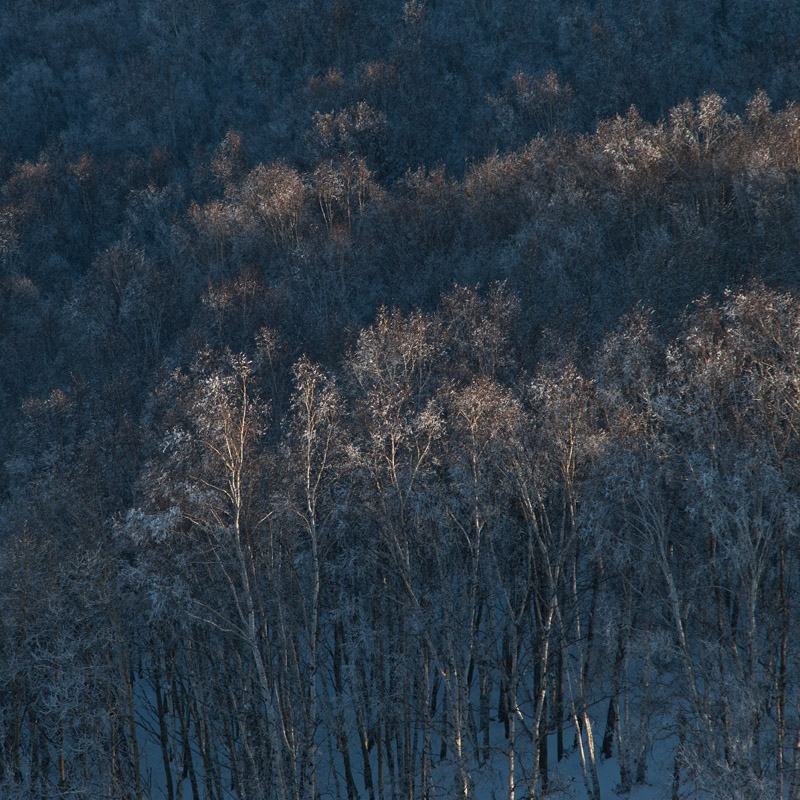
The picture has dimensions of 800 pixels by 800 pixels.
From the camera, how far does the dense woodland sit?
2016 centimetres

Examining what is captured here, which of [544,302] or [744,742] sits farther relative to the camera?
[544,302]

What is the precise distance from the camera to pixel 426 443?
21.6m

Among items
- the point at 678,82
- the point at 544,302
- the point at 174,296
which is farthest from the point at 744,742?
the point at 678,82

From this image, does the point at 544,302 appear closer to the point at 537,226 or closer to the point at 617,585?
the point at 537,226

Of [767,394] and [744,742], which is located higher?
[767,394]

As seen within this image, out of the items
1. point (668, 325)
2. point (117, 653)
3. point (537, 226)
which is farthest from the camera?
point (537, 226)

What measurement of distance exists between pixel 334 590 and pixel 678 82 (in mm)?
65879

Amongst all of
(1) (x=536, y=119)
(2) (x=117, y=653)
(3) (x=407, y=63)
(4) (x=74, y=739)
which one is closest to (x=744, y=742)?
(2) (x=117, y=653)

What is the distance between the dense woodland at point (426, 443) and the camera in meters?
20.2

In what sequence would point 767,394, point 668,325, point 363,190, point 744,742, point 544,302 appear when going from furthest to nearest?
1. point 363,190
2. point 544,302
3. point 668,325
4. point 767,394
5. point 744,742

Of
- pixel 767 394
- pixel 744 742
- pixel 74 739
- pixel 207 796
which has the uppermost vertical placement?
pixel 767 394

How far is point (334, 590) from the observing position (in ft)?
80.4

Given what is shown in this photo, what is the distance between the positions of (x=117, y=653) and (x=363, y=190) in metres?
45.8

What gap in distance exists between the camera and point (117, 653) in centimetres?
2239
